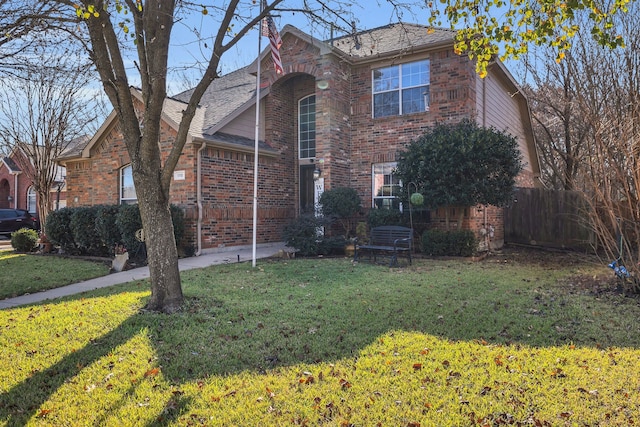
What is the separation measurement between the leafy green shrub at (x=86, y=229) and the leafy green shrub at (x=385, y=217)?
781cm

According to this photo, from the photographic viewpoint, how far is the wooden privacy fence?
42.9 feet

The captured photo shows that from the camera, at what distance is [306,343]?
4.39 m

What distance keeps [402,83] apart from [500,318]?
944 centimetres

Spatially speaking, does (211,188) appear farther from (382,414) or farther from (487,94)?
(382,414)

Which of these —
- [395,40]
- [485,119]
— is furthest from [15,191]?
[485,119]

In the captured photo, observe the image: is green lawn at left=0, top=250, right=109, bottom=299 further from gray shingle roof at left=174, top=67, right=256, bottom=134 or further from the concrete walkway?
gray shingle roof at left=174, top=67, right=256, bottom=134

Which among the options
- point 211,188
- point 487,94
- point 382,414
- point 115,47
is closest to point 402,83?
point 487,94

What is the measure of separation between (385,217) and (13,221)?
19.6 metres

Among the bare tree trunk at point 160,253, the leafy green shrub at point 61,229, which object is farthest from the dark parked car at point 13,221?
the bare tree trunk at point 160,253

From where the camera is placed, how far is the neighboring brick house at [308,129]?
12.0m

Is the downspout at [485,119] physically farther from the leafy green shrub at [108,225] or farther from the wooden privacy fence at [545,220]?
Result: the leafy green shrub at [108,225]

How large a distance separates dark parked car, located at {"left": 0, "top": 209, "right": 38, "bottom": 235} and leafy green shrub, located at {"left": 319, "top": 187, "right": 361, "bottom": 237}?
57.8 feet

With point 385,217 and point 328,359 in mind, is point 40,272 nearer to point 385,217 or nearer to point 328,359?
point 328,359

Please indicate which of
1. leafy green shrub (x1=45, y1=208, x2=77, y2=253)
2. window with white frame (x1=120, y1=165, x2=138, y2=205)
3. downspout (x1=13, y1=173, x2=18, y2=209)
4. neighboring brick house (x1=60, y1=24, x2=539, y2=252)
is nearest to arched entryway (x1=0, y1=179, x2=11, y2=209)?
downspout (x1=13, y1=173, x2=18, y2=209)
